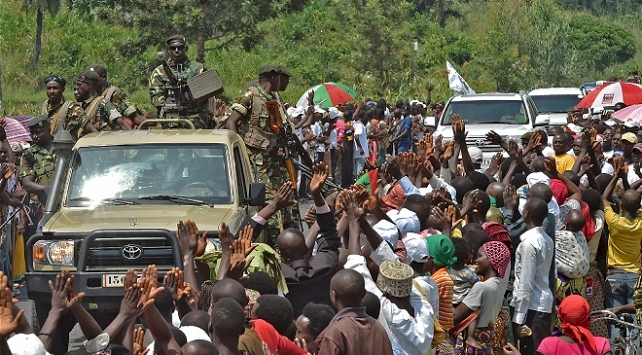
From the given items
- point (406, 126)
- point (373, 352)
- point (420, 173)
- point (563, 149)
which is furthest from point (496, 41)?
point (373, 352)

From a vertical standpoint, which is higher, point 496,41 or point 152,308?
point 152,308

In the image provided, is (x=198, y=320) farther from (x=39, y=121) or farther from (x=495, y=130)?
Result: (x=495, y=130)

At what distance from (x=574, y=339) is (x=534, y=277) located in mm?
1978

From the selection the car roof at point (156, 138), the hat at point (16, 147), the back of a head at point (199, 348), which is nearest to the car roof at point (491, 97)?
the hat at point (16, 147)

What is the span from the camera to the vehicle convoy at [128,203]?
29.1 ft

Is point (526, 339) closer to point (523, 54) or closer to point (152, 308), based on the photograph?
point (152, 308)

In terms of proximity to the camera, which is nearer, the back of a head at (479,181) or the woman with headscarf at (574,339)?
the woman with headscarf at (574,339)

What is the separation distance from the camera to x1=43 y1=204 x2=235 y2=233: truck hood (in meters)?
8.96

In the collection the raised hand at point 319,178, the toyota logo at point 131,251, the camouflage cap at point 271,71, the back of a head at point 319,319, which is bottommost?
the toyota logo at point 131,251

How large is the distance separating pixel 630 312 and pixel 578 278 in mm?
520

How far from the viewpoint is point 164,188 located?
9.68 meters

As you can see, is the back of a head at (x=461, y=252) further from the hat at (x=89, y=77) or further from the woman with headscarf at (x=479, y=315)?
the hat at (x=89, y=77)

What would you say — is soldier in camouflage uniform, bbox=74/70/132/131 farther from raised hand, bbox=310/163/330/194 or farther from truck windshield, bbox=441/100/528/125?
truck windshield, bbox=441/100/528/125

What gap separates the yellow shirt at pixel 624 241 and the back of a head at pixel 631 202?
94mm
